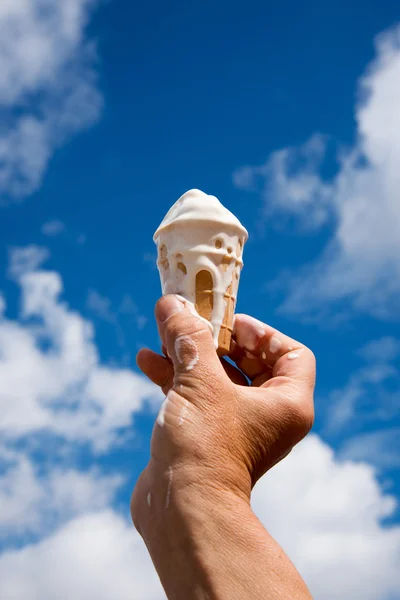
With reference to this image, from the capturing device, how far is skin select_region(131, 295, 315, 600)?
2721mm

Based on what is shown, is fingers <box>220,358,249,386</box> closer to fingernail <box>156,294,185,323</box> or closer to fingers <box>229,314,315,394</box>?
fingers <box>229,314,315,394</box>

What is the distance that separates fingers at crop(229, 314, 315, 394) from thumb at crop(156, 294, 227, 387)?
3.22 ft

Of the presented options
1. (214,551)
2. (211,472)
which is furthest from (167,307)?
(214,551)

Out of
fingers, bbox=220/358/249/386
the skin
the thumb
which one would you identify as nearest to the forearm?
the skin

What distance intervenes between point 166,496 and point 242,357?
2039 mm

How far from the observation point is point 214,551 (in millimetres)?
2756

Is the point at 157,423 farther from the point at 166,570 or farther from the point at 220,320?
the point at 220,320

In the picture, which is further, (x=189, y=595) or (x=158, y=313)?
(x=158, y=313)

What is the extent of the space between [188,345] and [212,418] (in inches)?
20.3

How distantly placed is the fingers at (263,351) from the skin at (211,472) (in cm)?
41

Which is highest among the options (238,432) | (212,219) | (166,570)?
(212,219)

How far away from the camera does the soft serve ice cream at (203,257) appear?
4.36 meters

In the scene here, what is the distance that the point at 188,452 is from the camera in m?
3.01

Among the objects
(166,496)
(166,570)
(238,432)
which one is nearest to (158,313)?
(238,432)
